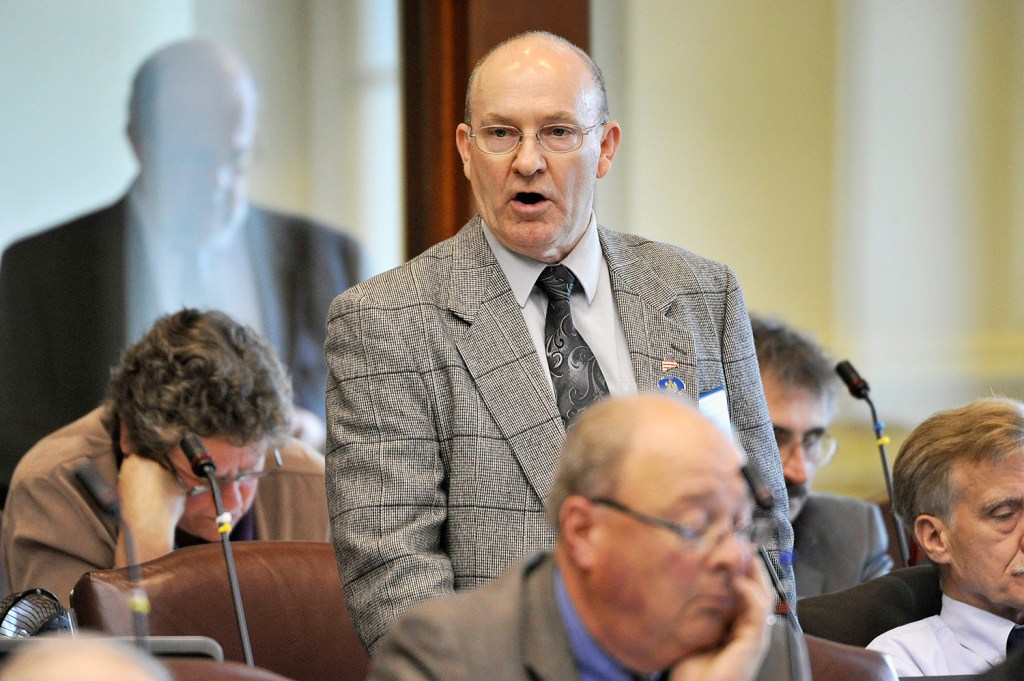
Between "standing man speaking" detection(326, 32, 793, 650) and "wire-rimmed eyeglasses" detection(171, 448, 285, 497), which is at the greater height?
"standing man speaking" detection(326, 32, 793, 650)

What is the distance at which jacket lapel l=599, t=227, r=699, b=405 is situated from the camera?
207cm

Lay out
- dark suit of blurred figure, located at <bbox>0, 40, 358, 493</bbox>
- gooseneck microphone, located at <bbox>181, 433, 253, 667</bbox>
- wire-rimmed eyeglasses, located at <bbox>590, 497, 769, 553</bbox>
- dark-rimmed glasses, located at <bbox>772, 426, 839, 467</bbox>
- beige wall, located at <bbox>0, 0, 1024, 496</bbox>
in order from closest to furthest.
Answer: wire-rimmed eyeglasses, located at <bbox>590, 497, 769, 553</bbox> → gooseneck microphone, located at <bbox>181, 433, 253, 667</bbox> → dark-rimmed glasses, located at <bbox>772, 426, 839, 467</bbox> → dark suit of blurred figure, located at <bbox>0, 40, 358, 493</bbox> → beige wall, located at <bbox>0, 0, 1024, 496</bbox>

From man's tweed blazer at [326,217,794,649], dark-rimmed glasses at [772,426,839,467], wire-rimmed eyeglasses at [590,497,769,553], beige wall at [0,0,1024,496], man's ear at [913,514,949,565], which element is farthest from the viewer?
beige wall at [0,0,1024,496]

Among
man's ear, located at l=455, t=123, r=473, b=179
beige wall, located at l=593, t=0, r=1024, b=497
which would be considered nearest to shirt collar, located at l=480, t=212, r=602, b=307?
man's ear, located at l=455, t=123, r=473, b=179

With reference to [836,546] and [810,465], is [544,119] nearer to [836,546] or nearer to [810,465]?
[810,465]

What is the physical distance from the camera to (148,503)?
296 centimetres

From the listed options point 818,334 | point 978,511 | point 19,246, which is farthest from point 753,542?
point 818,334

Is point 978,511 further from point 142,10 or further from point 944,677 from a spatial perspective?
point 142,10

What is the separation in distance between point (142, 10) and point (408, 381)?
2174mm

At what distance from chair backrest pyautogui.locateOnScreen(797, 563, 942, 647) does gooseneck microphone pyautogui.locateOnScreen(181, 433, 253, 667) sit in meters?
0.95

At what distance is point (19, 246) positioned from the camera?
3.64 m

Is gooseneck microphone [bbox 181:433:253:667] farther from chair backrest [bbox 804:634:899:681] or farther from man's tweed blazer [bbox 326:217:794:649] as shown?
chair backrest [bbox 804:634:899:681]

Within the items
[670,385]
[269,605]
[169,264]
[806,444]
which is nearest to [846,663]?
[670,385]

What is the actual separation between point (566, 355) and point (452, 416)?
201mm
